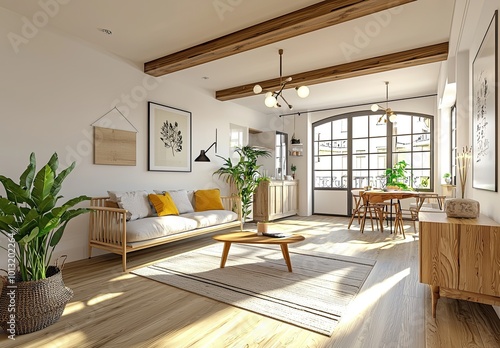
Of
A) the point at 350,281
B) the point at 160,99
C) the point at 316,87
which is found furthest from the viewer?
the point at 316,87

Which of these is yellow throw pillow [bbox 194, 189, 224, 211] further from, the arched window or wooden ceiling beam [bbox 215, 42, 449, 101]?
the arched window

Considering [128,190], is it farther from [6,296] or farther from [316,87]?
[316,87]

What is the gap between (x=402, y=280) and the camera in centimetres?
297

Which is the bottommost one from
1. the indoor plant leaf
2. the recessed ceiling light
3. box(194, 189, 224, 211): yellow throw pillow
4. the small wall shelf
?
box(194, 189, 224, 211): yellow throw pillow

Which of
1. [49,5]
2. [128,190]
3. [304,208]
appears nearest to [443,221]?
[128,190]

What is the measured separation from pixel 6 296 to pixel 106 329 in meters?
0.68

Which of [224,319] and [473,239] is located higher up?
[473,239]

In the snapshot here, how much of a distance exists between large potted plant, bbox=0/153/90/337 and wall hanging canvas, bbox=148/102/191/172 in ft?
8.42

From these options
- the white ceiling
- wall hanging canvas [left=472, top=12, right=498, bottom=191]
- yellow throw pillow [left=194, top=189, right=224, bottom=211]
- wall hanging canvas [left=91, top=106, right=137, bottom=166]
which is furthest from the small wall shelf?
wall hanging canvas [left=472, top=12, right=498, bottom=191]

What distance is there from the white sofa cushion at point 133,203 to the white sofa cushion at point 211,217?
56 cm

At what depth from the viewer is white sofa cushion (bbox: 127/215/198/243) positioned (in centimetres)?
345

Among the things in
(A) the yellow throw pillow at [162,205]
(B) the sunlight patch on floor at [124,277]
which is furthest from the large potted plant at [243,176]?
(B) the sunlight patch on floor at [124,277]

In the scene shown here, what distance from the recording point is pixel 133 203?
157 inches

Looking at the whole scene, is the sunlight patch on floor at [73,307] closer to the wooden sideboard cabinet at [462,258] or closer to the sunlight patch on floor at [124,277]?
the sunlight patch on floor at [124,277]
